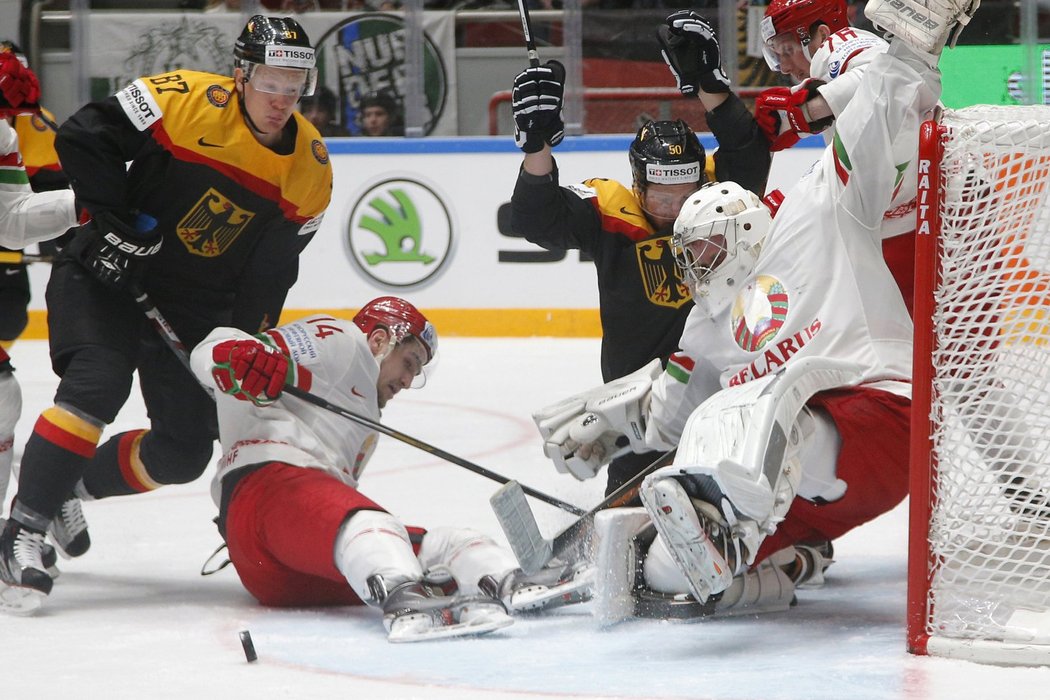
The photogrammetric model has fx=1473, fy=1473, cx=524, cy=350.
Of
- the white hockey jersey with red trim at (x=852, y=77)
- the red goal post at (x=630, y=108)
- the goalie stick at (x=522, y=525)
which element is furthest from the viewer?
the red goal post at (x=630, y=108)

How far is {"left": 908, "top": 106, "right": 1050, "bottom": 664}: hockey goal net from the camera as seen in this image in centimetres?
219

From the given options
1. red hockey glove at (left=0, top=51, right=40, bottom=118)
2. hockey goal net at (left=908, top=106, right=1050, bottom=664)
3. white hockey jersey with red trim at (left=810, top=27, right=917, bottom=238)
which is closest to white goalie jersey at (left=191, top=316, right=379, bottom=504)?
red hockey glove at (left=0, top=51, right=40, bottom=118)

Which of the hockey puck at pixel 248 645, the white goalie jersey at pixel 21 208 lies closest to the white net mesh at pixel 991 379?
the hockey puck at pixel 248 645

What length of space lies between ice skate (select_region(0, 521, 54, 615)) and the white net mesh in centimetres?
152

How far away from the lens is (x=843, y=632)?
2.41 meters

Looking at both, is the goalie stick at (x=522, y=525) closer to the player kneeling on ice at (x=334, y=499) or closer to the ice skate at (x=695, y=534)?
the player kneeling on ice at (x=334, y=499)

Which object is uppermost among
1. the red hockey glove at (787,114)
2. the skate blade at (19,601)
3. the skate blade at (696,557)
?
the red hockey glove at (787,114)

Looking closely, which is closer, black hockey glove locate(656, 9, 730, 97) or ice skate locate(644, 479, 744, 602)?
ice skate locate(644, 479, 744, 602)

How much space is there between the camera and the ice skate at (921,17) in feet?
7.21

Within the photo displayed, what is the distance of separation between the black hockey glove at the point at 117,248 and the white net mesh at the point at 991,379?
146cm

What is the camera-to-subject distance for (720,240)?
8.03ft

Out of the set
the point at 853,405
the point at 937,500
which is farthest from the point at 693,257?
the point at 937,500

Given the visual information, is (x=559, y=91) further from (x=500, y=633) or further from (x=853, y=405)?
(x=500, y=633)

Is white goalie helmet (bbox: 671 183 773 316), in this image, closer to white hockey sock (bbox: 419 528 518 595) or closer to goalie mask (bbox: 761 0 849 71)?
white hockey sock (bbox: 419 528 518 595)
